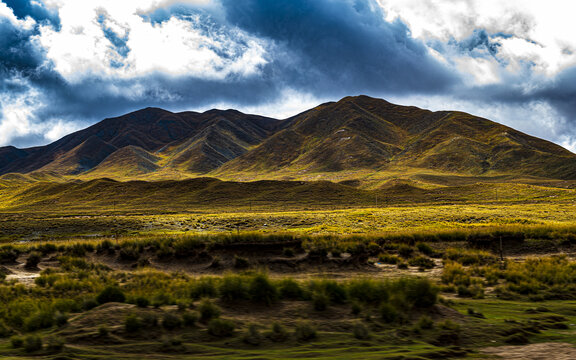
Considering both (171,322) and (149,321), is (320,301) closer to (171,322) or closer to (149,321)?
(171,322)

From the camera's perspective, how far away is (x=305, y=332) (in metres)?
8.36

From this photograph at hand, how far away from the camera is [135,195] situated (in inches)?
4759

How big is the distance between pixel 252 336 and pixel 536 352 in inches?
240

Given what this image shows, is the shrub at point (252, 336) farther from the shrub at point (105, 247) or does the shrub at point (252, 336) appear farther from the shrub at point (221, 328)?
the shrub at point (105, 247)

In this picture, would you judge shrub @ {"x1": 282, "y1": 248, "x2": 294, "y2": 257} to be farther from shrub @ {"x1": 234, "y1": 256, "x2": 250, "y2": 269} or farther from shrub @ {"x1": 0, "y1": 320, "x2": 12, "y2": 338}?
shrub @ {"x1": 0, "y1": 320, "x2": 12, "y2": 338}

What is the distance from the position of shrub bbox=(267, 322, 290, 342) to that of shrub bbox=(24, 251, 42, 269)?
16.1 m

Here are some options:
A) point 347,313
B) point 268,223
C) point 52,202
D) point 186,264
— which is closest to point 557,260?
point 347,313

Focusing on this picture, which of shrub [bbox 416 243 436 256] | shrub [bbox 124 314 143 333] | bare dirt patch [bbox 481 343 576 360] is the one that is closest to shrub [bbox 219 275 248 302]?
shrub [bbox 124 314 143 333]

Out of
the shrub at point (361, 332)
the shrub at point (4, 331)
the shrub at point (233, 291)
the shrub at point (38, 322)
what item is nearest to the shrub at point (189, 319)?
the shrub at point (233, 291)

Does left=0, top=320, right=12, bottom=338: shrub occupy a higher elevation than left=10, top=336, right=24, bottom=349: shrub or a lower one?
lower

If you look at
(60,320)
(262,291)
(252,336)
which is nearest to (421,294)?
(262,291)

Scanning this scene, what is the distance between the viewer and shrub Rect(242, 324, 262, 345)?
7.89 metres

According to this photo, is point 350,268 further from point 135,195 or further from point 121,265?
point 135,195

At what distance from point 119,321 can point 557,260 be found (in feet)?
70.2
